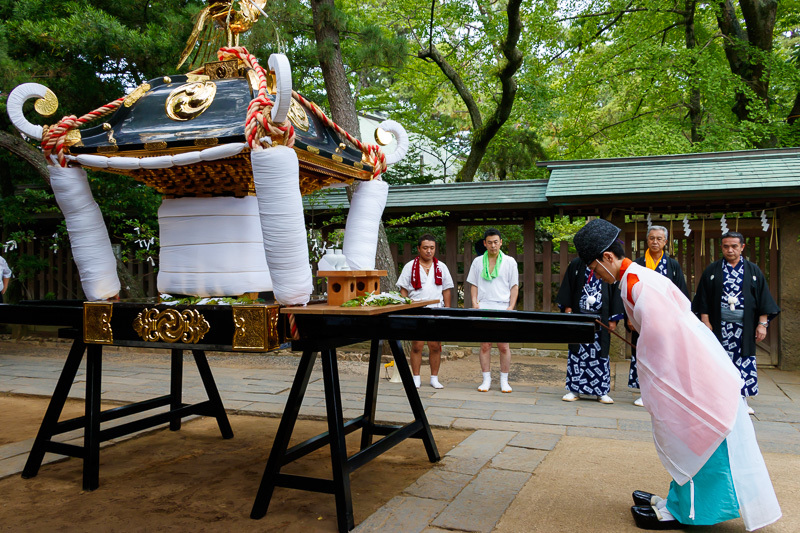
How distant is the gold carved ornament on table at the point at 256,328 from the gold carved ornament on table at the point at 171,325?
25 centimetres

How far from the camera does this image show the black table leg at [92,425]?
12.0ft

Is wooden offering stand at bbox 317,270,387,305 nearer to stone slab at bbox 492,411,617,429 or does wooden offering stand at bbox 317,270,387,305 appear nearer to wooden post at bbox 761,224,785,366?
stone slab at bbox 492,411,617,429

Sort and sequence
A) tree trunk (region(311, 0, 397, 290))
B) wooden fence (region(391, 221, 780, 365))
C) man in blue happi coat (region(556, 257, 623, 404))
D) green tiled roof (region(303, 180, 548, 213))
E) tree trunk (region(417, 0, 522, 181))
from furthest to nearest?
tree trunk (region(417, 0, 522, 181))
green tiled roof (region(303, 180, 548, 213))
tree trunk (region(311, 0, 397, 290))
wooden fence (region(391, 221, 780, 365))
man in blue happi coat (region(556, 257, 623, 404))

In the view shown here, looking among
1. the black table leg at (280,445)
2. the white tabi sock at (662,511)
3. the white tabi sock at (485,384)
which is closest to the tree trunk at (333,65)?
the white tabi sock at (485,384)

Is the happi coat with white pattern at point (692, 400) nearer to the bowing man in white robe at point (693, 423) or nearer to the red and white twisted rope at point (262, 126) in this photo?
the bowing man in white robe at point (693, 423)

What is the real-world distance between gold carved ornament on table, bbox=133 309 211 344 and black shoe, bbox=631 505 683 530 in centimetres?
262

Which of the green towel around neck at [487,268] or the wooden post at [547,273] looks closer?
the green towel around neck at [487,268]

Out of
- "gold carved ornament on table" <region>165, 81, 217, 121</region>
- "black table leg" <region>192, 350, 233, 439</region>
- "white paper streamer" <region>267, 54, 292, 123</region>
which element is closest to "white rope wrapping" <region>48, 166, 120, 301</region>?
"gold carved ornament on table" <region>165, 81, 217, 121</region>

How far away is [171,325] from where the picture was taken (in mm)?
3420

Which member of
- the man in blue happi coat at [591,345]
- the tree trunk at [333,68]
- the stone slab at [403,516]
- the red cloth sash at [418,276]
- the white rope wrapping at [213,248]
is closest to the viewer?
the stone slab at [403,516]

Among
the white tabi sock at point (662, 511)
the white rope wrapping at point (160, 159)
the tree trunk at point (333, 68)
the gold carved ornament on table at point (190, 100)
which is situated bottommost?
the white tabi sock at point (662, 511)

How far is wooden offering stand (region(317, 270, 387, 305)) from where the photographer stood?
3.34 m

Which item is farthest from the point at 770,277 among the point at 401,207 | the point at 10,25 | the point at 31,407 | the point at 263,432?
the point at 10,25

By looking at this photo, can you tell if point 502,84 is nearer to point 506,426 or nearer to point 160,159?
point 506,426
